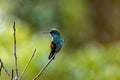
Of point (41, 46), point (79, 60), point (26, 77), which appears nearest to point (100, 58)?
point (79, 60)

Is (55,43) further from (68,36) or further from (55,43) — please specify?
(68,36)

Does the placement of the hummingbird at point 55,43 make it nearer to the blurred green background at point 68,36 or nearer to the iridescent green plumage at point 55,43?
the iridescent green plumage at point 55,43

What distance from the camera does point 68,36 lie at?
6457 mm

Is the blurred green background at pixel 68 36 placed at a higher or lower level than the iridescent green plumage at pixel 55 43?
lower

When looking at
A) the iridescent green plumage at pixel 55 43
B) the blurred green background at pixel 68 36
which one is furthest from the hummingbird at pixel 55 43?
the blurred green background at pixel 68 36

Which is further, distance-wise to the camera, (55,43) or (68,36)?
(68,36)

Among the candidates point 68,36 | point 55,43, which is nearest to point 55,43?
point 55,43

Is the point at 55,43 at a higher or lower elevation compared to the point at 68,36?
higher

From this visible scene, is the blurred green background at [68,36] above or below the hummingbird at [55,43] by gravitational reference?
below

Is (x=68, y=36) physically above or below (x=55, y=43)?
below

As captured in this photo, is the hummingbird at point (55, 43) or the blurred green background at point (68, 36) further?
the blurred green background at point (68, 36)

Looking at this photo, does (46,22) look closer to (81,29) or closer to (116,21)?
(81,29)

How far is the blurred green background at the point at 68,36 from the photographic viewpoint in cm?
367

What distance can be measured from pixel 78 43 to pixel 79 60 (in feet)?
6.82
